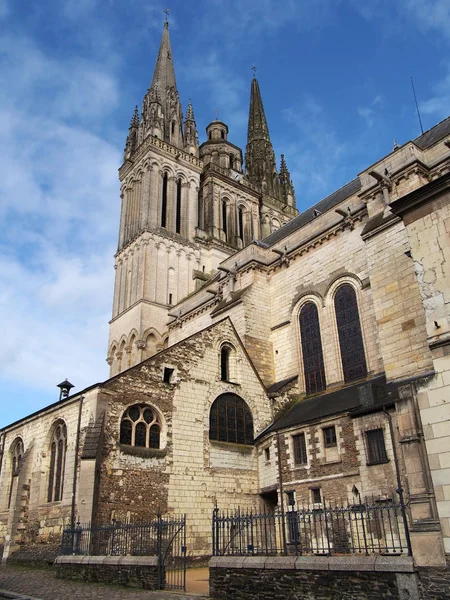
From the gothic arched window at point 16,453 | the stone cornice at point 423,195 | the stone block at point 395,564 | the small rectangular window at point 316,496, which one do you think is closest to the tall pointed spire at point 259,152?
the gothic arched window at point 16,453

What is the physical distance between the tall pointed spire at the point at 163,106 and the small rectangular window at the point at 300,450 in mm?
28677

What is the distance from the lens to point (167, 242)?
117 feet

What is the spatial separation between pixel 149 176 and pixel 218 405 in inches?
894

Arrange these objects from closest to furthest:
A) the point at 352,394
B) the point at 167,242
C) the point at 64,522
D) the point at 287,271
A: the point at 64,522, the point at 352,394, the point at 287,271, the point at 167,242

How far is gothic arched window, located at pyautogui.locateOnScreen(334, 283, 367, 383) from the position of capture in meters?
18.9

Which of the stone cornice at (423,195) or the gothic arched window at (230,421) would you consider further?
the gothic arched window at (230,421)

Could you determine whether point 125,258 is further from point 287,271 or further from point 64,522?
point 64,522

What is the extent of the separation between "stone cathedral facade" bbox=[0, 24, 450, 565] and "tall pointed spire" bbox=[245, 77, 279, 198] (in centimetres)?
2406

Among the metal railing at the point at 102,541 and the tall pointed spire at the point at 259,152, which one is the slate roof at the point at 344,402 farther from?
the tall pointed spire at the point at 259,152

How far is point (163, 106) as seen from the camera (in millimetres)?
42156

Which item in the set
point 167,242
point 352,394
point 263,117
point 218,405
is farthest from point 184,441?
point 263,117

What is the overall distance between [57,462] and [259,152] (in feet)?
138

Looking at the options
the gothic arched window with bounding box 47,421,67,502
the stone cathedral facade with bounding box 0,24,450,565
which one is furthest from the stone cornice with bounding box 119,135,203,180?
the gothic arched window with bounding box 47,421,67,502

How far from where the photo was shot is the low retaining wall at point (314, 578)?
7.97m
